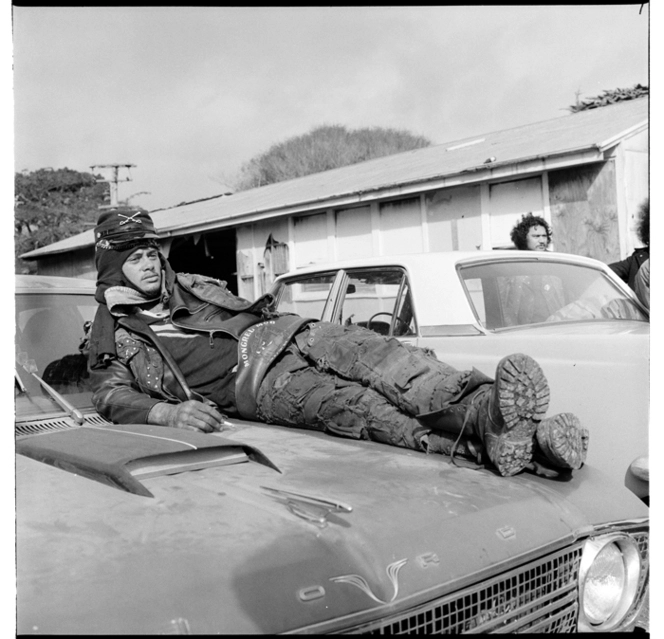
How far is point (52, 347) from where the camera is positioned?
3.13 meters

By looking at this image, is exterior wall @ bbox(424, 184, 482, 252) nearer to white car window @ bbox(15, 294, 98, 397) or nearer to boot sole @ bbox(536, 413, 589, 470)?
white car window @ bbox(15, 294, 98, 397)

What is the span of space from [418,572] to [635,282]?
393 centimetres

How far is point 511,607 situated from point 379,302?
119 inches

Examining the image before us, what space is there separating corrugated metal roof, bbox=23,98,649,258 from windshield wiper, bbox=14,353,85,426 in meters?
7.92

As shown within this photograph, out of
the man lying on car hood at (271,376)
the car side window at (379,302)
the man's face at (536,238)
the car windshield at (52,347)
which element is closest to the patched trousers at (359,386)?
the man lying on car hood at (271,376)

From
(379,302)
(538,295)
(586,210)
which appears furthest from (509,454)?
(586,210)

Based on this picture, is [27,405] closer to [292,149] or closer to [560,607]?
[560,607]

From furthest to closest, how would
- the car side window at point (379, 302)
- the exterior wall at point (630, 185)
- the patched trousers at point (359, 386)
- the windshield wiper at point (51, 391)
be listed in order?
1. the exterior wall at point (630, 185)
2. the car side window at point (379, 302)
3. the windshield wiper at point (51, 391)
4. the patched trousers at point (359, 386)

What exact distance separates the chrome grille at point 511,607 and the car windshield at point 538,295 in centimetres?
226

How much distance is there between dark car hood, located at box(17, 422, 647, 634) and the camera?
1.38m

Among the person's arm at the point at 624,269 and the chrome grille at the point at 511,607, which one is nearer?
the chrome grille at the point at 511,607

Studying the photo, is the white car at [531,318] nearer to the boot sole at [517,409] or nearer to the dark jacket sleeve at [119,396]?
the boot sole at [517,409]

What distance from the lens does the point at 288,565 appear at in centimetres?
152

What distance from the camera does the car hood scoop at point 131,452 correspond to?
1.97m
